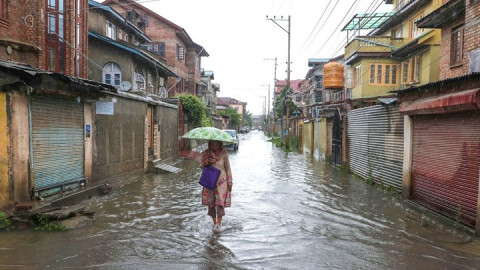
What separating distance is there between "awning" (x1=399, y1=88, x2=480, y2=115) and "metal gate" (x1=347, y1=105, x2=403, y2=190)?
1.40 metres

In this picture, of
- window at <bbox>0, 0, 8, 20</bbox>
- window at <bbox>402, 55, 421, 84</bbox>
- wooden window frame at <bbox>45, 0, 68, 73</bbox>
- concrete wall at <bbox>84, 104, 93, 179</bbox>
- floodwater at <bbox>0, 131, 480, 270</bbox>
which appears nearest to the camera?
floodwater at <bbox>0, 131, 480, 270</bbox>

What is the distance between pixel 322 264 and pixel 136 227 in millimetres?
3551

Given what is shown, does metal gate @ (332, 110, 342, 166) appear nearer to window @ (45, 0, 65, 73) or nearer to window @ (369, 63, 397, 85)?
window @ (369, 63, 397, 85)

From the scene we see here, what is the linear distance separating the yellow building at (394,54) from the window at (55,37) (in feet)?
48.4

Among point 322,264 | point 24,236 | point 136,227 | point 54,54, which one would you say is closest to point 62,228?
point 24,236

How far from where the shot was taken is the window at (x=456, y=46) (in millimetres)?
12961

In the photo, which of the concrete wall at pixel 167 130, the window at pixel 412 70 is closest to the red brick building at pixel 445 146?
the concrete wall at pixel 167 130

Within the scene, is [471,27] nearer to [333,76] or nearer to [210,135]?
[333,76]

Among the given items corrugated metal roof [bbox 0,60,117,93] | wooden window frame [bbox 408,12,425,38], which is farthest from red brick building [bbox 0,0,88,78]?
wooden window frame [bbox 408,12,425,38]

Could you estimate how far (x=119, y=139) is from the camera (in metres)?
11.5

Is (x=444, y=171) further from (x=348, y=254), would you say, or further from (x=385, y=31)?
(x=385, y=31)

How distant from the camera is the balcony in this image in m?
22.8

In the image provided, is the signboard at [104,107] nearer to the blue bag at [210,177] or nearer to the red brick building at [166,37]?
the blue bag at [210,177]

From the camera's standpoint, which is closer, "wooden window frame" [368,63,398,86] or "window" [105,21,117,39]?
"window" [105,21,117,39]
